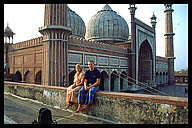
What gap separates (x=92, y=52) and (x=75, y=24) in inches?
273

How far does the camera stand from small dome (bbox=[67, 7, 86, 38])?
1986cm

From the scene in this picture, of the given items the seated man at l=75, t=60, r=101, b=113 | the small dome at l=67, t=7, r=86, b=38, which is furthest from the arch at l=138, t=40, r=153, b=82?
the seated man at l=75, t=60, r=101, b=113

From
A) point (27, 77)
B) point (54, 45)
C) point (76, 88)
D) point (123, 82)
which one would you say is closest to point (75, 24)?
point (27, 77)

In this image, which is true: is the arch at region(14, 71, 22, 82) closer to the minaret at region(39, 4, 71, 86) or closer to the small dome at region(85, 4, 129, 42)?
the minaret at region(39, 4, 71, 86)

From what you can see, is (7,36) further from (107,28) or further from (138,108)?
(138,108)

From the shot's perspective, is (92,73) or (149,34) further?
(149,34)

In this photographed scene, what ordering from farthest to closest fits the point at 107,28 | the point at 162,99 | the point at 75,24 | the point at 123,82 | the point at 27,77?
1. the point at 107,28
2. the point at 123,82
3. the point at 75,24
4. the point at 27,77
5. the point at 162,99

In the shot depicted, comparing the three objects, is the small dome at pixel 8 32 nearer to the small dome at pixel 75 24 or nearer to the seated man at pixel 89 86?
the small dome at pixel 75 24

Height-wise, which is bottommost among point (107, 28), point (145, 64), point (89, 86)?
point (89, 86)

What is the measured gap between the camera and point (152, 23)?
27.8 metres

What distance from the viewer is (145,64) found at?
25891mm

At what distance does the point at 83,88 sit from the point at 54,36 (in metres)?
7.85
